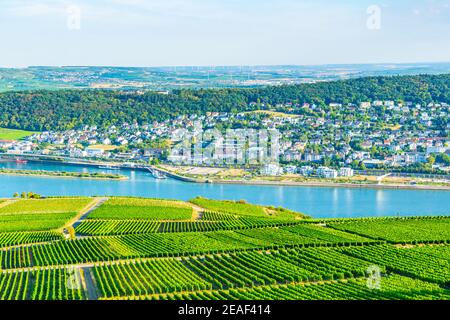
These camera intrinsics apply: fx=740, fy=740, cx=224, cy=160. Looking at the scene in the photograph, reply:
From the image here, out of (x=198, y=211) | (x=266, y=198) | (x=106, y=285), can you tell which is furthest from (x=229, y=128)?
(x=106, y=285)

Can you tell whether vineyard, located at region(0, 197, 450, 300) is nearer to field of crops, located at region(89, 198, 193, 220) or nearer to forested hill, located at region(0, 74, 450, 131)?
field of crops, located at region(89, 198, 193, 220)

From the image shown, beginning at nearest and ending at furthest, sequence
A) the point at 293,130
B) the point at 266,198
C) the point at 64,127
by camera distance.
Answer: the point at 266,198, the point at 293,130, the point at 64,127

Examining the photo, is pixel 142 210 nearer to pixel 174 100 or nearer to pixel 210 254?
pixel 210 254

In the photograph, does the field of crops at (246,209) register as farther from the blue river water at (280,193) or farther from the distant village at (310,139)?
the distant village at (310,139)

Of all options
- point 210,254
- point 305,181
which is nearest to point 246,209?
point 210,254

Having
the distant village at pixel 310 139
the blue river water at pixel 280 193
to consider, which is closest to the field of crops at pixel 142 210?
the blue river water at pixel 280 193
